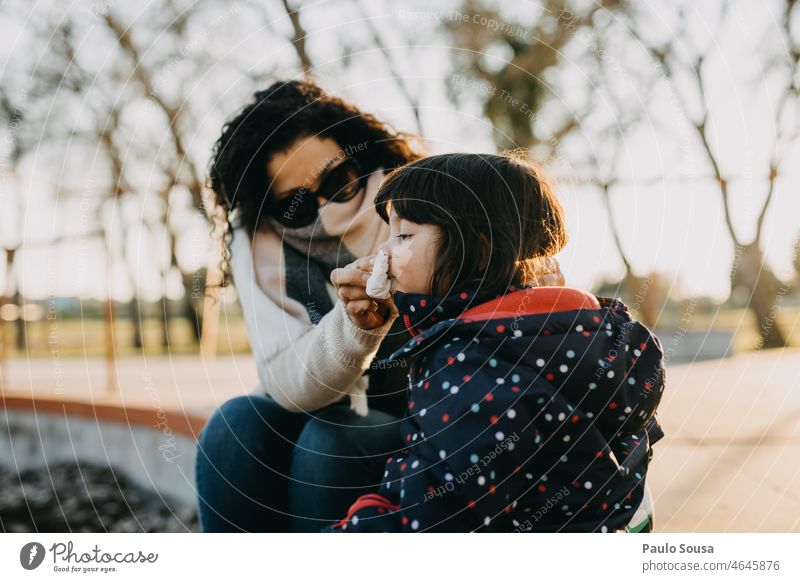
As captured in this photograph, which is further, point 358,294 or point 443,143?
point 443,143

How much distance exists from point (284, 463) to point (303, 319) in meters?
0.15

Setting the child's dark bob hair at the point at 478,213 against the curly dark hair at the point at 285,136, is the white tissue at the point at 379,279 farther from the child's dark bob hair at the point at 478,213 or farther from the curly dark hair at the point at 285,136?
the curly dark hair at the point at 285,136

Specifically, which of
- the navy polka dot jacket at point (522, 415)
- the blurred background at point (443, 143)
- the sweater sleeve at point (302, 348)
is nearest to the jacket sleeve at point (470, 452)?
the navy polka dot jacket at point (522, 415)

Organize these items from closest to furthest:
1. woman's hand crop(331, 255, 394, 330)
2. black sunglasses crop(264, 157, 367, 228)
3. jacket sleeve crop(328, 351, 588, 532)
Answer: jacket sleeve crop(328, 351, 588, 532) < woman's hand crop(331, 255, 394, 330) < black sunglasses crop(264, 157, 367, 228)

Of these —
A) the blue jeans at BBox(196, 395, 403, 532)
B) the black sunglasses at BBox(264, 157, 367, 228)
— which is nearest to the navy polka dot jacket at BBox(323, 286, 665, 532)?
the blue jeans at BBox(196, 395, 403, 532)

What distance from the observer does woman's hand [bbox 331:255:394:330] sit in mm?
602

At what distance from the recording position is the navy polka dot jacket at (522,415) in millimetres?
506

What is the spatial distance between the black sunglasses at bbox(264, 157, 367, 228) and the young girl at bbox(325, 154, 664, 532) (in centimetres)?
19

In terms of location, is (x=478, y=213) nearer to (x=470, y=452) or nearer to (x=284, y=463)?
(x=470, y=452)

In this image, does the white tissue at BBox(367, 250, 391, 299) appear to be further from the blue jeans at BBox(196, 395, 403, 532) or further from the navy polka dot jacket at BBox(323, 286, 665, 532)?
the blue jeans at BBox(196, 395, 403, 532)

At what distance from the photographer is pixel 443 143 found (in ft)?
2.73

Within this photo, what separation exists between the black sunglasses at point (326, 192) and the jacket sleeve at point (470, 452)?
317 millimetres

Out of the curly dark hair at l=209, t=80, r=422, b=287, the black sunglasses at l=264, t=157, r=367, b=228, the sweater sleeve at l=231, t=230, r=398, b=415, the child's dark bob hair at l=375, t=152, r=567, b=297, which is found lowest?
the sweater sleeve at l=231, t=230, r=398, b=415

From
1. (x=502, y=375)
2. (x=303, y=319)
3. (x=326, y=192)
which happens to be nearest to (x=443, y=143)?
(x=326, y=192)
